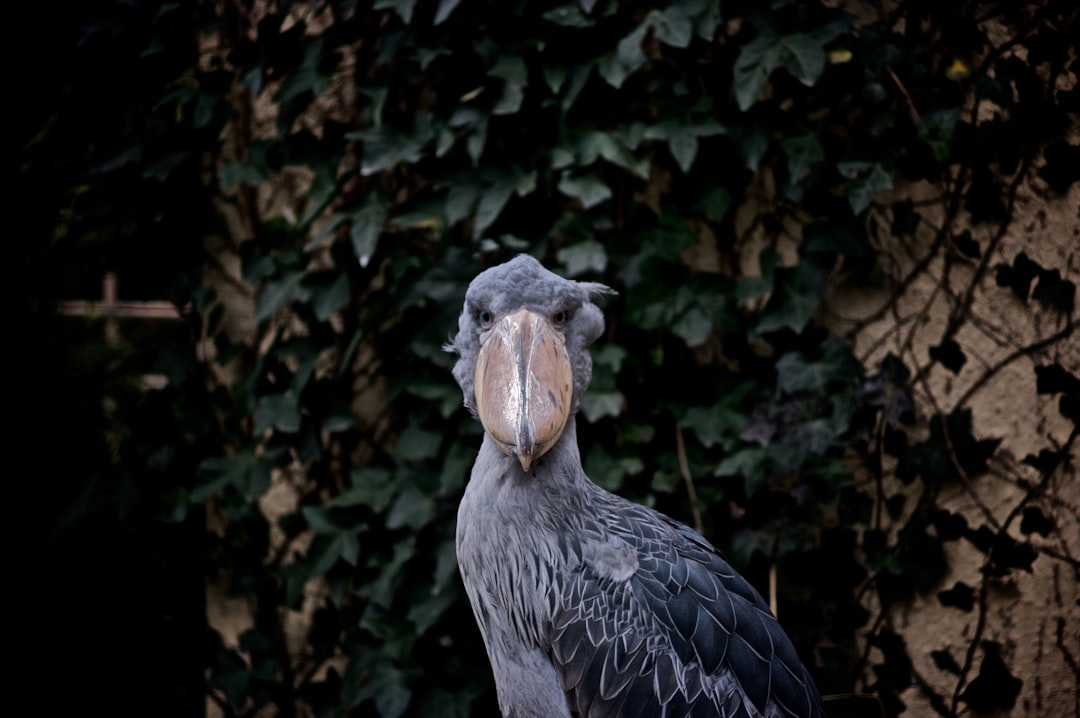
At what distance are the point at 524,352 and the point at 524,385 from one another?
0.16 ft

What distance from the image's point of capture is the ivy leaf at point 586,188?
1.92m

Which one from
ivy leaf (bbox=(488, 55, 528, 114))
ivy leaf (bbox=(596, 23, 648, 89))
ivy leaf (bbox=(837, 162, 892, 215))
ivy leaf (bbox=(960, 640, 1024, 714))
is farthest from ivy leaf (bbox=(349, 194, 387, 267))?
ivy leaf (bbox=(960, 640, 1024, 714))

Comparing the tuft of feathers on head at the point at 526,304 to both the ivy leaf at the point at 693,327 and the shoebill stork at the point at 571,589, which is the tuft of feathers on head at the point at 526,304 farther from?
the ivy leaf at the point at 693,327

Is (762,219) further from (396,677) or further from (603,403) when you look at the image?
(396,677)

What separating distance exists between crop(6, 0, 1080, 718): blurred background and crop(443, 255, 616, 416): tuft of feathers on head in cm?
72

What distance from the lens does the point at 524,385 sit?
106cm

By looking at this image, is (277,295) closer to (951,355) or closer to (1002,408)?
(951,355)

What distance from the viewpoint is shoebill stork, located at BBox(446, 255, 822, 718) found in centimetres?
115

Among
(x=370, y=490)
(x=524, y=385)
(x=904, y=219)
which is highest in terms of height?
(x=524, y=385)

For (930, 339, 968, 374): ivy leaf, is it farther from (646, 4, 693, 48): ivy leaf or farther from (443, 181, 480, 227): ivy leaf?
(443, 181, 480, 227): ivy leaf

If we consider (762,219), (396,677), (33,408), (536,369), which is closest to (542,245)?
(762,219)

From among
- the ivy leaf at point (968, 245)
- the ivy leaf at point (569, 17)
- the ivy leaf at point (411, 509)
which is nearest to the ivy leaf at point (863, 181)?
the ivy leaf at point (968, 245)

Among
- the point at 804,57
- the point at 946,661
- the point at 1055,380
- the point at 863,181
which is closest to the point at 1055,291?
the point at 1055,380

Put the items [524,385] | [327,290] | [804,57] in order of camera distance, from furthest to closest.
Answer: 1. [327,290]
2. [804,57]
3. [524,385]
